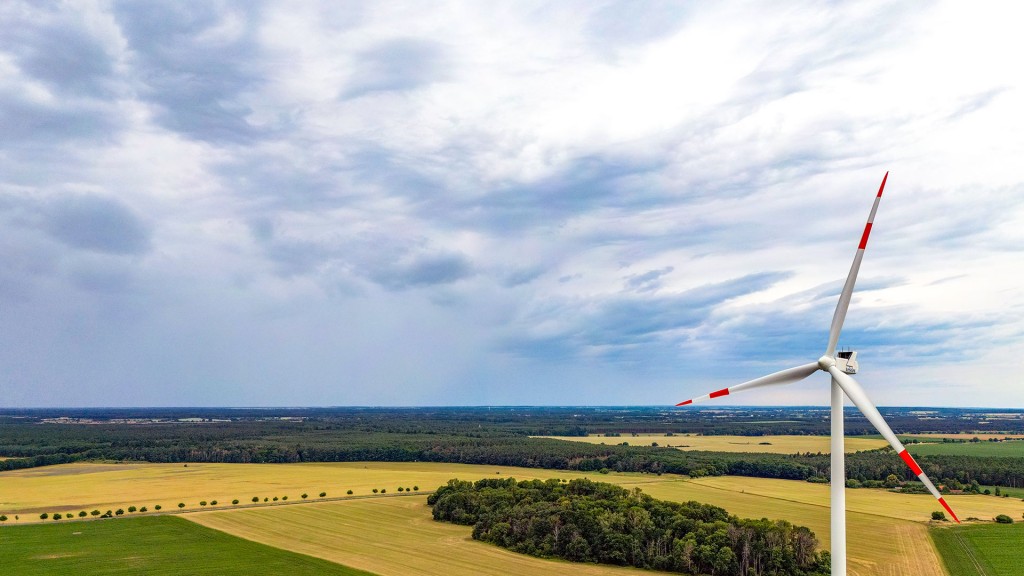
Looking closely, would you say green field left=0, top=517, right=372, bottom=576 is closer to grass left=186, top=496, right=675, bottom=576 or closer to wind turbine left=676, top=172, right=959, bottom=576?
grass left=186, top=496, right=675, bottom=576

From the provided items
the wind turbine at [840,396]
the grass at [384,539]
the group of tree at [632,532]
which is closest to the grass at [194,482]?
the grass at [384,539]

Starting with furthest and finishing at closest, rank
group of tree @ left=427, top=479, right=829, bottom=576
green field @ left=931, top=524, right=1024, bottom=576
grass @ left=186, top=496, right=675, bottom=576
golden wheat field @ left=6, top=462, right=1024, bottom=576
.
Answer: golden wheat field @ left=6, top=462, right=1024, bottom=576, grass @ left=186, top=496, right=675, bottom=576, group of tree @ left=427, top=479, right=829, bottom=576, green field @ left=931, top=524, right=1024, bottom=576

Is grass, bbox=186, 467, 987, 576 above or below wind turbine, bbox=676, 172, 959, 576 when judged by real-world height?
below

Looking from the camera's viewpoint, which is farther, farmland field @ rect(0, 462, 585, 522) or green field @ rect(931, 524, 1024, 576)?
farmland field @ rect(0, 462, 585, 522)

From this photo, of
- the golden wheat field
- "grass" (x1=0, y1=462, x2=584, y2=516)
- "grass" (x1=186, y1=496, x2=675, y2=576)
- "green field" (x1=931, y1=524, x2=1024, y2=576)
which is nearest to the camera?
"green field" (x1=931, y1=524, x2=1024, y2=576)

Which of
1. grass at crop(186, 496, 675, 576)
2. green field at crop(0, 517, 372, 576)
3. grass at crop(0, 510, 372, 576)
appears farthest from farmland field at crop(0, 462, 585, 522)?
green field at crop(0, 517, 372, 576)

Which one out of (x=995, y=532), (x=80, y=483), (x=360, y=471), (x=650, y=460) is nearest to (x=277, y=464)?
(x=360, y=471)

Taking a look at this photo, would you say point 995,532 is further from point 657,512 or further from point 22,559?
point 22,559

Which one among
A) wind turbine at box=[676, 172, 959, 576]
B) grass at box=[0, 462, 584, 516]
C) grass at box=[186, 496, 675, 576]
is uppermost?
wind turbine at box=[676, 172, 959, 576]
